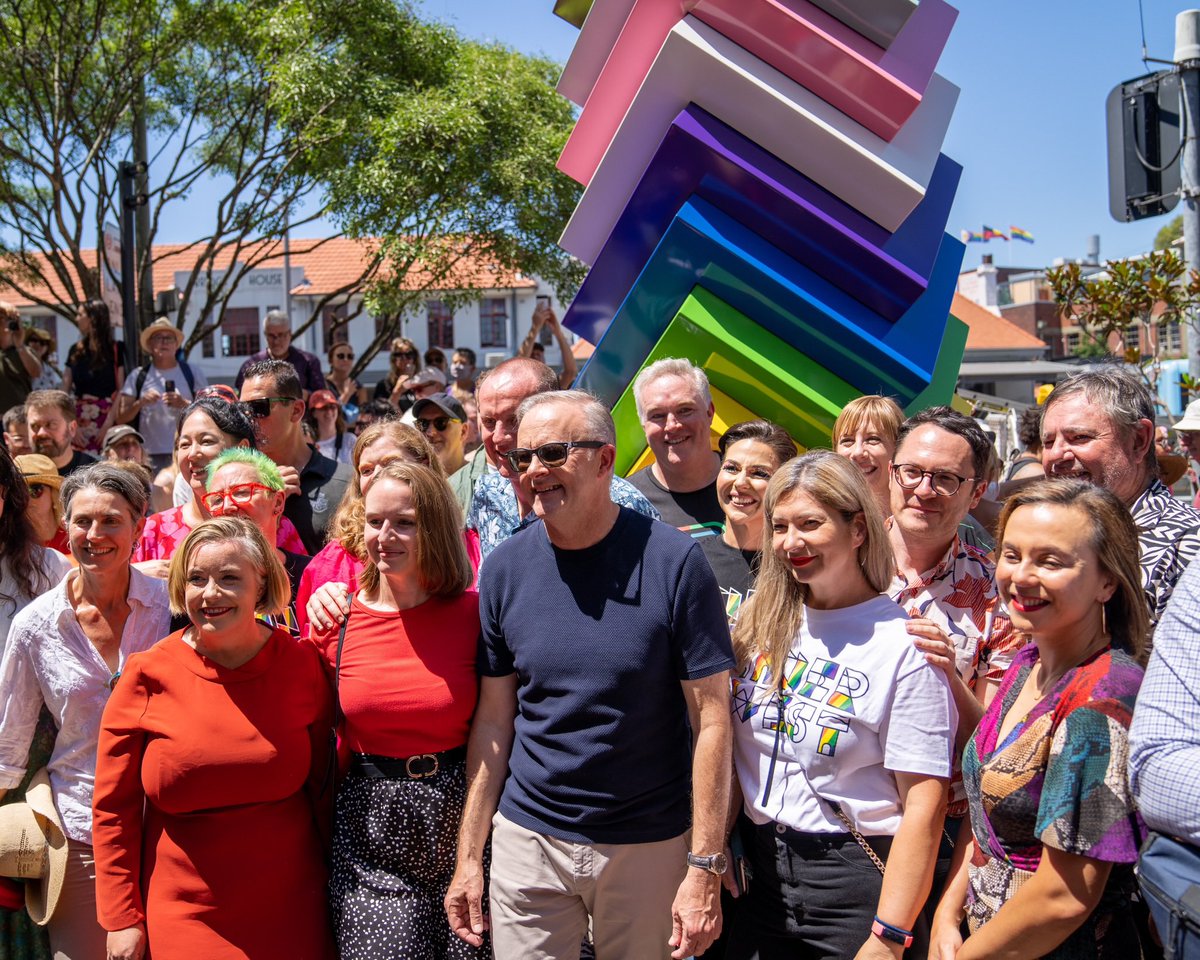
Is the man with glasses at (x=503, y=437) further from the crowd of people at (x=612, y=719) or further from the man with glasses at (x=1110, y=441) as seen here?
Answer: the man with glasses at (x=1110, y=441)

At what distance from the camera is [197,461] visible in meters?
4.30

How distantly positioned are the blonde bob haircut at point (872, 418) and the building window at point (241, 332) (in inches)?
1623

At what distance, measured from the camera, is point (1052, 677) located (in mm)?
2361

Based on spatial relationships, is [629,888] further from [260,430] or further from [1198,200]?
[1198,200]

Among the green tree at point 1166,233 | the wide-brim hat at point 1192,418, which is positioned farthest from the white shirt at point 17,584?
the green tree at point 1166,233

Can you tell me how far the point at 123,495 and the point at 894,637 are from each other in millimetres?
2494

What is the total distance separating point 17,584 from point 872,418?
10.3 ft

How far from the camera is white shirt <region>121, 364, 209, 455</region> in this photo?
25.8 ft

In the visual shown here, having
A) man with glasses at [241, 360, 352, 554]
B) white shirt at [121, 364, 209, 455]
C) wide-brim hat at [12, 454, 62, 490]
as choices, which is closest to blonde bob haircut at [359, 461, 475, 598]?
man with glasses at [241, 360, 352, 554]

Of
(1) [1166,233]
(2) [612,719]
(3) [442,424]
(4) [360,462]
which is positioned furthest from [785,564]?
(1) [1166,233]

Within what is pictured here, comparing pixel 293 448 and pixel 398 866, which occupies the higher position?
pixel 293 448

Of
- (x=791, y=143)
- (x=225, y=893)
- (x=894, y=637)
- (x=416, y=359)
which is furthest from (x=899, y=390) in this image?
(x=416, y=359)

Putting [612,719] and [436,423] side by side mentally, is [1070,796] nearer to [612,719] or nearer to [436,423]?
[612,719]

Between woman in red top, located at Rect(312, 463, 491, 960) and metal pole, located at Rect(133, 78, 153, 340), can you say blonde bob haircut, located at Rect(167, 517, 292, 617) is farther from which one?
metal pole, located at Rect(133, 78, 153, 340)
